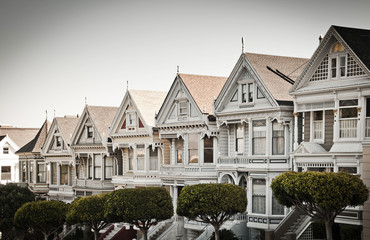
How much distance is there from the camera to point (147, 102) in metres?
57.4

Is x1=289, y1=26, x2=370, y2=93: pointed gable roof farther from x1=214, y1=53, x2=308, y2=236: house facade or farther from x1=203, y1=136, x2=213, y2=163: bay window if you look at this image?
x1=203, y1=136, x2=213, y2=163: bay window

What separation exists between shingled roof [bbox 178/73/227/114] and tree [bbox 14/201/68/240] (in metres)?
14.6

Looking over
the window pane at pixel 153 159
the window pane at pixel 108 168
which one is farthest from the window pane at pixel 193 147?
the window pane at pixel 108 168

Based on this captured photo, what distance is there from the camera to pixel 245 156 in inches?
1809

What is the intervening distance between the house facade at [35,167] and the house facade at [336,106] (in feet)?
120

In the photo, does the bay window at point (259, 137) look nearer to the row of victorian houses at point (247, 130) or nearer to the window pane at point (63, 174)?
the row of victorian houses at point (247, 130)

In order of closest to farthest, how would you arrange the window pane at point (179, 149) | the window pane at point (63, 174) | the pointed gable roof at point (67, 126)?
the window pane at point (179, 149)
the pointed gable roof at point (67, 126)
the window pane at point (63, 174)

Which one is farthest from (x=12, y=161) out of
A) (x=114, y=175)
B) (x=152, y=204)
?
(x=152, y=204)

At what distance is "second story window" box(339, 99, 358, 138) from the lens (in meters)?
38.5

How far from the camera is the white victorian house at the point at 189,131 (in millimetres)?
49912

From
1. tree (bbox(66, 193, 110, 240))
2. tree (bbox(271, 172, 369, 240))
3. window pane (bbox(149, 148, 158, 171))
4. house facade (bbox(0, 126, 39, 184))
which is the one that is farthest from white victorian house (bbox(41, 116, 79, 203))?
tree (bbox(271, 172, 369, 240))

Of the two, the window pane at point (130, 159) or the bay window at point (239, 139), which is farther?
the window pane at point (130, 159)

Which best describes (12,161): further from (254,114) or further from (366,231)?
(366,231)

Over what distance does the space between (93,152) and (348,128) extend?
29.5m
